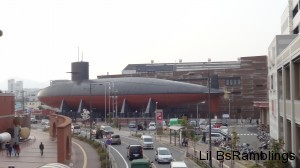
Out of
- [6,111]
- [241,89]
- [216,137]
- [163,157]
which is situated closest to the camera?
[163,157]

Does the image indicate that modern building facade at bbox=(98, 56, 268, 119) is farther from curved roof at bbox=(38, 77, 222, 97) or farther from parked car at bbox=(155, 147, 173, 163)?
parked car at bbox=(155, 147, 173, 163)

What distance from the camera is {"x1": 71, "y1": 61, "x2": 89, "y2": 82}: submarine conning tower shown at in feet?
364

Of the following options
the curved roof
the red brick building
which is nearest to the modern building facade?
the curved roof

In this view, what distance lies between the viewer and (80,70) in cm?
11125

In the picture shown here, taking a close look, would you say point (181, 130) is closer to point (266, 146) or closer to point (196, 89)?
point (266, 146)

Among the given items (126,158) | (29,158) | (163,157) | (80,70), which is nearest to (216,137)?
(126,158)

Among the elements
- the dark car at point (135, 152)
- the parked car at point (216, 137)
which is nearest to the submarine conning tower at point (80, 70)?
the parked car at point (216, 137)

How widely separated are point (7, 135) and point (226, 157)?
21408 mm

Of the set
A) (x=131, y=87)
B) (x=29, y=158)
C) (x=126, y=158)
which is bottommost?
(x=126, y=158)

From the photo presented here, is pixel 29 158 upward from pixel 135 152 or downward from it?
downward

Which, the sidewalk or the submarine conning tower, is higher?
the submarine conning tower

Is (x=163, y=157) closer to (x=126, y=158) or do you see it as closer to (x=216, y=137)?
(x=126, y=158)

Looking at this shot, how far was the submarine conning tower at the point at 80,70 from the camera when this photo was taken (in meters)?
111

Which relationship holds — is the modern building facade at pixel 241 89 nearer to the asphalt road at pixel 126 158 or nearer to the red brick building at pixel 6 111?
the asphalt road at pixel 126 158
